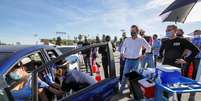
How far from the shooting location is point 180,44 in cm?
588

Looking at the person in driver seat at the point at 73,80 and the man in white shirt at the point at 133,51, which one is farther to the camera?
the man in white shirt at the point at 133,51

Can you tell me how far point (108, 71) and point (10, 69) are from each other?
1.19m

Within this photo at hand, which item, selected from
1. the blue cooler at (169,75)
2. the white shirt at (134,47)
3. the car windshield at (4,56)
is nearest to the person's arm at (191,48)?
the white shirt at (134,47)

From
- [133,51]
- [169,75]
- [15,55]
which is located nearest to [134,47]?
[133,51]

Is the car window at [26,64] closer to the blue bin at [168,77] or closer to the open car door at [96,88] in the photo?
the open car door at [96,88]

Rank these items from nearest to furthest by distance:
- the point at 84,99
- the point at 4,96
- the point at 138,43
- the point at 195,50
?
the point at 4,96, the point at 84,99, the point at 195,50, the point at 138,43

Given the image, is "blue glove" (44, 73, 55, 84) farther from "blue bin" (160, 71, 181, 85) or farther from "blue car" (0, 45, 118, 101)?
"blue bin" (160, 71, 181, 85)

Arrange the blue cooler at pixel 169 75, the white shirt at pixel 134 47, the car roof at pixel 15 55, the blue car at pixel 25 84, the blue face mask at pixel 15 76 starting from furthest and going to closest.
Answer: the white shirt at pixel 134 47, the blue cooler at pixel 169 75, the blue face mask at pixel 15 76, the car roof at pixel 15 55, the blue car at pixel 25 84

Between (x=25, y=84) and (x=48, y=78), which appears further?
(x=48, y=78)

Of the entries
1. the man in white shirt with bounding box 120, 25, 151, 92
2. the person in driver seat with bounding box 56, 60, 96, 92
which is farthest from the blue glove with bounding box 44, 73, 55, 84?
the man in white shirt with bounding box 120, 25, 151, 92

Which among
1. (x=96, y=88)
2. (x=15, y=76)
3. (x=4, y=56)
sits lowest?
(x=96, y=88)

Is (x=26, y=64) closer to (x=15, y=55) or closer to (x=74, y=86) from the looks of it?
(x=15, y=55)

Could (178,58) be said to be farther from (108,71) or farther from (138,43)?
(108,71)

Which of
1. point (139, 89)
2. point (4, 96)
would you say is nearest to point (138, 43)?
point (139, 89)
